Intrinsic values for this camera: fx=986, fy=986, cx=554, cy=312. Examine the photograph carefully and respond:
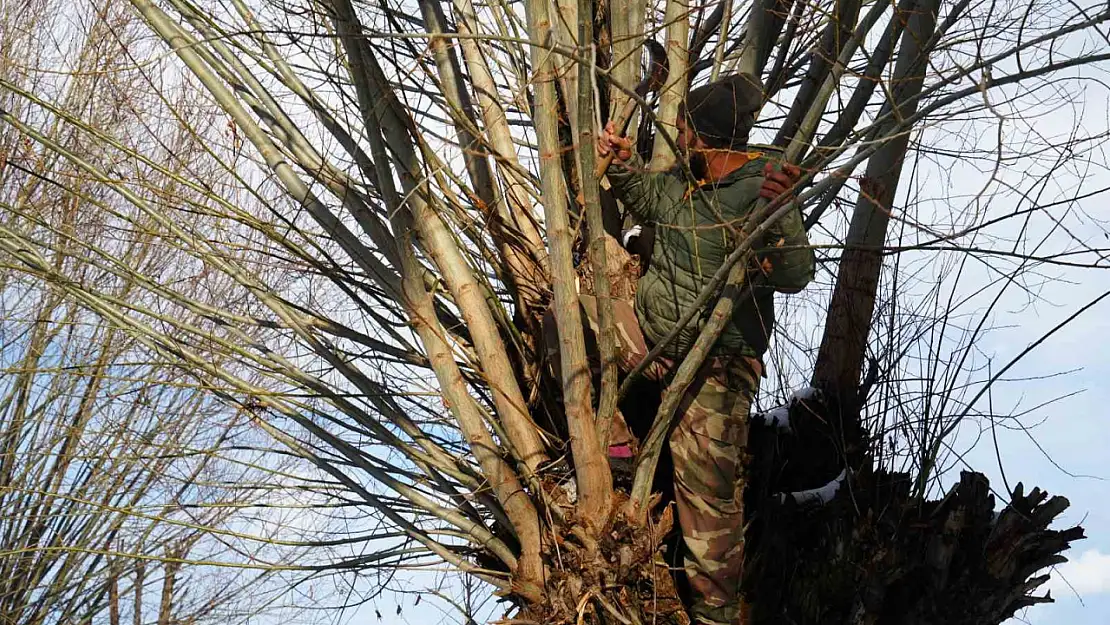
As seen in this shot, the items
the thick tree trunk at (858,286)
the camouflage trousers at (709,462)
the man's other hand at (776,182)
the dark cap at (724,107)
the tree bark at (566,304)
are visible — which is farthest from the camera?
the thick tree trunk at (858,286)

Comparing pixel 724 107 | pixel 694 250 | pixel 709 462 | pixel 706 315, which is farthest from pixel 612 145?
pixel 709 462

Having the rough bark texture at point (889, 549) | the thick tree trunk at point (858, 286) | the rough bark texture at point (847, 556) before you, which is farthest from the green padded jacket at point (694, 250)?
the thick tree trunk at point (858, 286)

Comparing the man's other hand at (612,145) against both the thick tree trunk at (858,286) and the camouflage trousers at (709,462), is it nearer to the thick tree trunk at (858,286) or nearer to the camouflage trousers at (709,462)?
the camouflage trousers at (709,462)

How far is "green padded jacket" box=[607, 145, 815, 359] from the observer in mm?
3607

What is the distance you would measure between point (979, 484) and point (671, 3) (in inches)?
100

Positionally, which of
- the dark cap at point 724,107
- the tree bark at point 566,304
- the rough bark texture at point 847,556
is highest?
the dark cap at point 724,107

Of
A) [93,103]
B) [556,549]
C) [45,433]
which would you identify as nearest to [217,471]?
[45,433]

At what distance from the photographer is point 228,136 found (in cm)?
448

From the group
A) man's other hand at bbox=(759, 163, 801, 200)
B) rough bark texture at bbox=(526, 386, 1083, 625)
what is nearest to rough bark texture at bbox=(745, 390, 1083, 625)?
rough bark texture at bbox=(526, 386, 1083, 625)

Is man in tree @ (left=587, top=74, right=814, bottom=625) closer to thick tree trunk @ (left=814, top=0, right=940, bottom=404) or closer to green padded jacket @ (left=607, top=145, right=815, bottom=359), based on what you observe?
green padded jacket @ (left=607, top=145, right=815, bottom=359)

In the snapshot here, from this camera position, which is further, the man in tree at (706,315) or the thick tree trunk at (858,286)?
the thick tree trunk at (858,286)

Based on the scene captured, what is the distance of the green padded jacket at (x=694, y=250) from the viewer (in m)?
3.61

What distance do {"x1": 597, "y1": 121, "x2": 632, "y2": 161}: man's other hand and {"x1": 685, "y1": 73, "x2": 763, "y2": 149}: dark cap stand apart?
39 centimetres

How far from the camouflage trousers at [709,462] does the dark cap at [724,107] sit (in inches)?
31.0
